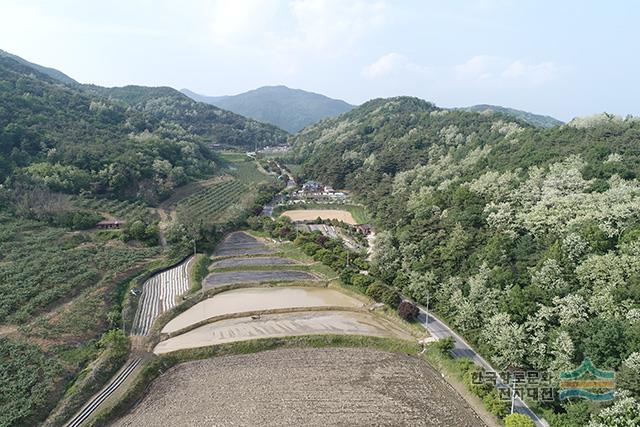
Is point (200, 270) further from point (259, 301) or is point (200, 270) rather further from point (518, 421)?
point (518, 421)

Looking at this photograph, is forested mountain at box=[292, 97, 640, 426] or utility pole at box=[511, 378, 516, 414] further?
forested mountain at box=[292, 97, 640, 426]

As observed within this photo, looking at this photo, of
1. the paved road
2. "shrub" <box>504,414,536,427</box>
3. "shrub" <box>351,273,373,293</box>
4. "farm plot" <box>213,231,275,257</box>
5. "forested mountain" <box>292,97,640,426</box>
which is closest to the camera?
"shrub" <box>504,414,536,427</box>

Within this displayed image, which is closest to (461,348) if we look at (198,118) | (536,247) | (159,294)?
(536,247)

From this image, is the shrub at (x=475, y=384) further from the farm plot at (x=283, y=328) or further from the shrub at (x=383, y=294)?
the shrub at (x=383, y=294)

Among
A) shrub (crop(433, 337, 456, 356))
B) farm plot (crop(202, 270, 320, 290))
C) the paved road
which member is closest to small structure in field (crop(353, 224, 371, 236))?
farm plot (crop(202, 270, 320, 290))

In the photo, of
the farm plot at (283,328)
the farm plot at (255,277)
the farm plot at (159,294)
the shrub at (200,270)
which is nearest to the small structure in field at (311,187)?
the shrub at (200,270)

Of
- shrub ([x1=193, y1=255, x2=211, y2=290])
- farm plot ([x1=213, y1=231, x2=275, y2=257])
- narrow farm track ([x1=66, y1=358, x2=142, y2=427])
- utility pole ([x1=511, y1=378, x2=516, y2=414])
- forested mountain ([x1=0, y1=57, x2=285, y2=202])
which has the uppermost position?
forested mountain ([x1=0, y1=57, x2=285, y2=202])

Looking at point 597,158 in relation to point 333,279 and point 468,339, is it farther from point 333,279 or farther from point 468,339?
point 333,279

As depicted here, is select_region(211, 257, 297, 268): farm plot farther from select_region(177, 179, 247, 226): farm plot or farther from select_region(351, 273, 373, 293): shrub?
select_region(177, 179, 247, 226): farm plot
